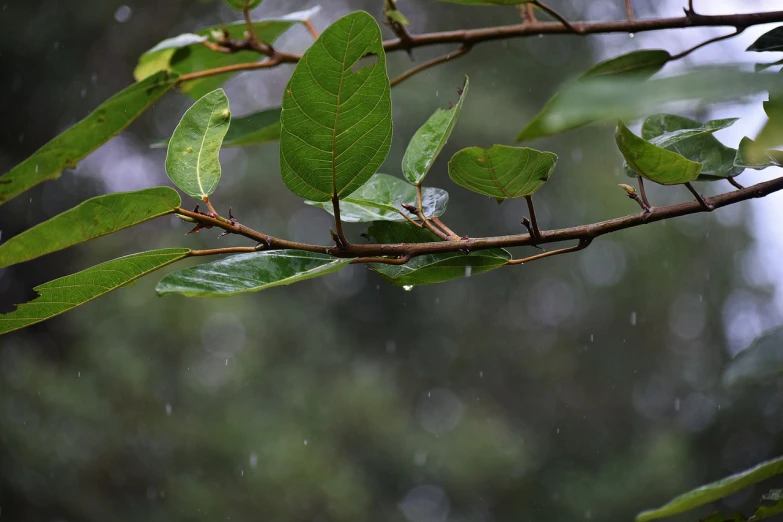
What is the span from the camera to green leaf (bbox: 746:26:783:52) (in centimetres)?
47

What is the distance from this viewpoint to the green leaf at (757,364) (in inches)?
12.2

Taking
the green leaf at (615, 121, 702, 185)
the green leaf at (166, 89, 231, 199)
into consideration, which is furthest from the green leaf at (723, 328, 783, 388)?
the green leaf at (166, 89, 231, 199)

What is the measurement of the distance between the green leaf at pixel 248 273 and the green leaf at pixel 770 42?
0.31 m

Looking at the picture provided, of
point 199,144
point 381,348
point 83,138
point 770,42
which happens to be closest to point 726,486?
point 770,42

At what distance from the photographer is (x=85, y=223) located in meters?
0.37

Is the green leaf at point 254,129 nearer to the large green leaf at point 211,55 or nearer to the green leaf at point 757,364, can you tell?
the large green leaf at point 211,55

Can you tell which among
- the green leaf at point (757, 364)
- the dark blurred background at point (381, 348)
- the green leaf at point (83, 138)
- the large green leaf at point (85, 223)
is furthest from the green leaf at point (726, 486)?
the dark blurred background at point (381, 348)

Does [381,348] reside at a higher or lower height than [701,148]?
lower

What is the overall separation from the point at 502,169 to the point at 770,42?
214mm

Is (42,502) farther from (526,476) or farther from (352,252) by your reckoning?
(352,252)

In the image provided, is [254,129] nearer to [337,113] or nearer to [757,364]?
[337,113]

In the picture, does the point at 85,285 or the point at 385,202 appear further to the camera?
the point at 385,202

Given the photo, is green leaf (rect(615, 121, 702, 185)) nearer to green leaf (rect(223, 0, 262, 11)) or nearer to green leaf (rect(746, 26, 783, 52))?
green leaf (rect(746, 26, 783, 52))

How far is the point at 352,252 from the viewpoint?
401 mm
